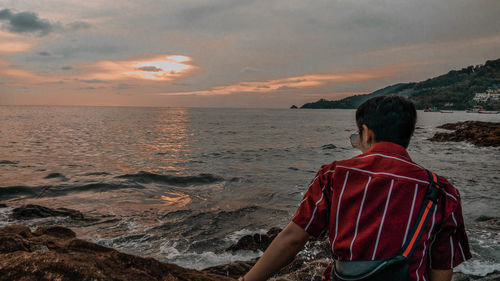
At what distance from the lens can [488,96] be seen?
583 ft

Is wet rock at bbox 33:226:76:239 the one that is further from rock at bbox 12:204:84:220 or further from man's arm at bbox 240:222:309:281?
man's arm at bbox 240:222:309:281

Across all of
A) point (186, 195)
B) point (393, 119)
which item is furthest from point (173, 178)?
point (393, 119)

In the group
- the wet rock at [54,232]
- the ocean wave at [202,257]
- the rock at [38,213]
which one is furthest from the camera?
the rock at [38,213]

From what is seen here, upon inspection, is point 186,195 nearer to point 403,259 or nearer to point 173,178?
point 173,178

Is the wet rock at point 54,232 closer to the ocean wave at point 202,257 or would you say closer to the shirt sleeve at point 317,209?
the ocean wave at point 202,257

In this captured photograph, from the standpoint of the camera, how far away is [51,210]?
27.2 ft

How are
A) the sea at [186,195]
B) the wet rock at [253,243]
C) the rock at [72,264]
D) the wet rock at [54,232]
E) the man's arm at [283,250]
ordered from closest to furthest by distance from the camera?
the man's arm at [283,250], the rock at [72,264], the wet rock at [54,232], the wet rock at [253,243], the sea at [186,195]

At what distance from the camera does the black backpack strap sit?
142cm

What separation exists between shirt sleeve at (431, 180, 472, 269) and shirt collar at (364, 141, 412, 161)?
0.82 feet

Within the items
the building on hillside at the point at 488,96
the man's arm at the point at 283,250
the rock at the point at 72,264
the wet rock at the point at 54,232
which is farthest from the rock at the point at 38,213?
the building on hillside at the point at 488,96

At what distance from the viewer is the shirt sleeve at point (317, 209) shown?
5.25ft

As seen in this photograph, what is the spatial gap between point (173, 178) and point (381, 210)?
12640 millimetres

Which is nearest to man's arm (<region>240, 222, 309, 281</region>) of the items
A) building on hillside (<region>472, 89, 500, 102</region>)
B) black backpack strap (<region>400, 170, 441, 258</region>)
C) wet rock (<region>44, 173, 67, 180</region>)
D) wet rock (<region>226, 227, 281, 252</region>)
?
black backpack strap (<region>400, 170, 441, 258</region>)

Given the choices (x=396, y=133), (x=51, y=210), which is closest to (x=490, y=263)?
(x=396, y=133)
